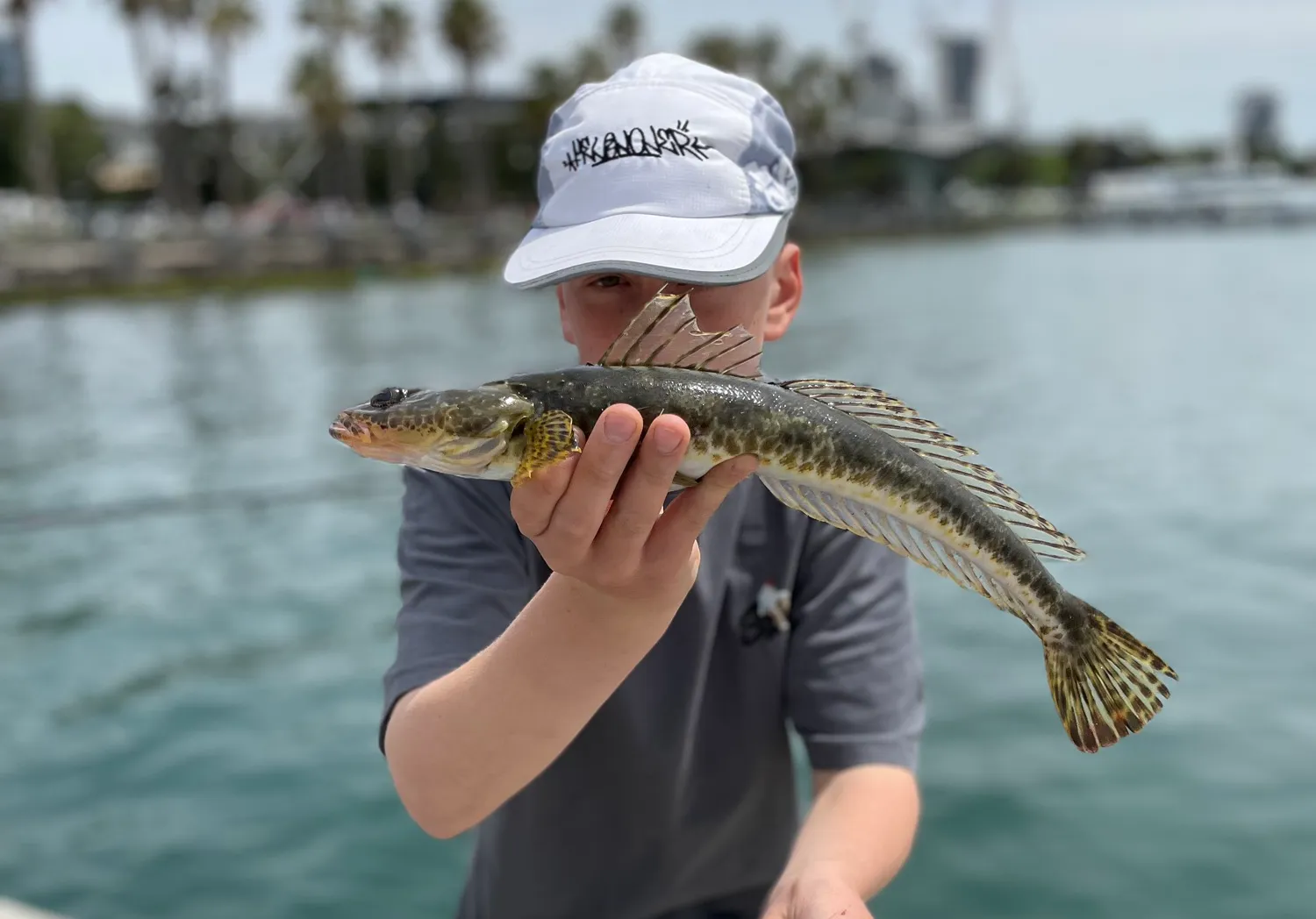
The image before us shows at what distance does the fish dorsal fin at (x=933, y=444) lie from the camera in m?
2.15

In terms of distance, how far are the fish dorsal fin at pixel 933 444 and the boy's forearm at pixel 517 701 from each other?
0.53m

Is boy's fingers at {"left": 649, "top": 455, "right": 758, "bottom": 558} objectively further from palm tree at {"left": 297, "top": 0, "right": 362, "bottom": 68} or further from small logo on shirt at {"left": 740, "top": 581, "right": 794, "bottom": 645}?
palm tree at {"left": 297, "top": 0, "right": 362, "bottom": 68}

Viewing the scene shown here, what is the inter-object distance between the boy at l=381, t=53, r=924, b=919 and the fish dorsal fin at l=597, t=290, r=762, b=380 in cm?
22

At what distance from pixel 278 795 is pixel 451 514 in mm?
4588

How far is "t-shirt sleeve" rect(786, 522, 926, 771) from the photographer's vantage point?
2.81 meters

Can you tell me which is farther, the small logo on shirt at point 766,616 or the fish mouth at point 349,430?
the small logo on shirt at point 766,616

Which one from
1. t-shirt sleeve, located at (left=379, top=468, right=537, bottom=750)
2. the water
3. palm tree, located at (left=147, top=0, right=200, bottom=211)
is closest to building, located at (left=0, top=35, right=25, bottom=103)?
palm tree, located at (left=147, top=0, right=200, bottom=211)

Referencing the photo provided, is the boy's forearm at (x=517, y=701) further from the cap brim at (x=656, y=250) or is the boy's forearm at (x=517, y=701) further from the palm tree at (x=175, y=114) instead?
the palm tree at (x=175, y=114)

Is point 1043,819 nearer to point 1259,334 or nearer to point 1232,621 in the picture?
point 1232,621

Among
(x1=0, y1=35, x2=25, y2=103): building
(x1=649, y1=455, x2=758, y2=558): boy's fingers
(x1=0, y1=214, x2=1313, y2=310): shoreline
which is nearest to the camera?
(x1=649, y1=455, x2=758, y2=558): boy's fingers

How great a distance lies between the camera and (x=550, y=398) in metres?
1.93

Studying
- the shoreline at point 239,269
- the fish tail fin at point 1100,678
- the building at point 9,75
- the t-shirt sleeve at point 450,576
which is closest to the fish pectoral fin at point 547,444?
the t-shirt sleeve at point 450,576

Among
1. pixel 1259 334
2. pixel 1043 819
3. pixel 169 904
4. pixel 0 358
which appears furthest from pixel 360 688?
pixel 1259 334

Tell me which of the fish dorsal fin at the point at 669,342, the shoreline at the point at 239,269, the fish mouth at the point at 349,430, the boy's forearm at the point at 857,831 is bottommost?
the shoreline at the point at 239,269
